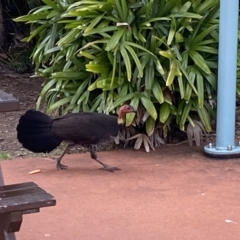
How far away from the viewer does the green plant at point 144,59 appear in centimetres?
A: 644

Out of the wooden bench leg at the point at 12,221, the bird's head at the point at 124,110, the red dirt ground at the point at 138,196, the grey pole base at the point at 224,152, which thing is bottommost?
the red dirt ground at the point at 138,196

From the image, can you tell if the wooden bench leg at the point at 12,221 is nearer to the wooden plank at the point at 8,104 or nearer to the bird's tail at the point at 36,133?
the wooden plank at the point at 8,104

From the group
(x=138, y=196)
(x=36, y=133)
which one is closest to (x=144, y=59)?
(x=36, y=133)

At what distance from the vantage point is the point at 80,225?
185 inches

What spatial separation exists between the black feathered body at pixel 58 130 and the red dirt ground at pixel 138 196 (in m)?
0.30

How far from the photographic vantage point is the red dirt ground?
458 cm

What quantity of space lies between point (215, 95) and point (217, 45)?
51 centimetres

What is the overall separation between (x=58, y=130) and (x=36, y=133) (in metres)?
0.20

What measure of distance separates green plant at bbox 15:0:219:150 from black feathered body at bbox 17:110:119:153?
0.47 meters

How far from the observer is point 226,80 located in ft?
21.0

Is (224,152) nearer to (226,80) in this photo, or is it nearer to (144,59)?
(226,80)

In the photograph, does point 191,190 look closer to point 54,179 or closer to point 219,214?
point 219,214

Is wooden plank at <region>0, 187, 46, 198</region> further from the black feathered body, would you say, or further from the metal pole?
the metal pole

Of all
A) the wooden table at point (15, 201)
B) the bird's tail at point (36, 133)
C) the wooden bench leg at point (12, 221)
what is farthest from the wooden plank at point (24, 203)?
the bird's tail at point (36, 133)
